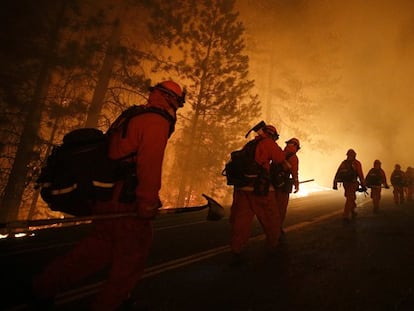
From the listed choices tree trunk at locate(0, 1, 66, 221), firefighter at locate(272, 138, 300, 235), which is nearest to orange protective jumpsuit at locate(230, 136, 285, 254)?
firefighter at locate(272, 138, 300, 235)

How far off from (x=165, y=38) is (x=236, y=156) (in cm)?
1338

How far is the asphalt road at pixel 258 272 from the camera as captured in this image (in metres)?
3.57

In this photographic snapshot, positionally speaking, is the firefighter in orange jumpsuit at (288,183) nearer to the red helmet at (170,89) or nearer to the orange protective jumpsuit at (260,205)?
the orange protective jumpsuit at (260,205)

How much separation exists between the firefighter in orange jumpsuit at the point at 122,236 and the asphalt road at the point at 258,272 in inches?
27.5

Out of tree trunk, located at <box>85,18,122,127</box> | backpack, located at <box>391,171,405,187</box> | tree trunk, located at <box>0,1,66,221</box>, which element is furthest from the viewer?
backpack, located at <box>391,171,405,187</box>

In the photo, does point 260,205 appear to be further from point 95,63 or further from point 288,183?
point 95,63

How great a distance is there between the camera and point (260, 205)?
5.52m

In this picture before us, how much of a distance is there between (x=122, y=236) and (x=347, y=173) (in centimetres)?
885

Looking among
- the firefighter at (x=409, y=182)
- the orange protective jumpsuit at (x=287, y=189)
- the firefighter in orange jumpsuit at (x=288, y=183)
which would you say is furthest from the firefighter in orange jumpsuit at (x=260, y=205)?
the firefighter at (x=409, y=182)

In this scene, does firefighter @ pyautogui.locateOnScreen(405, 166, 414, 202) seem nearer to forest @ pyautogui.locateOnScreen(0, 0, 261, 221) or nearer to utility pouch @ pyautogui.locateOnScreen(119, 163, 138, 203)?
forest @ pyautogui.locateOnScreen(0, 0, 261, 221)

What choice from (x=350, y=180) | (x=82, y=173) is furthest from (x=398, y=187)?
(x=82, y=173)

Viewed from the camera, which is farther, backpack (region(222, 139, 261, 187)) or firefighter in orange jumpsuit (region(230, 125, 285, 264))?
backpack (region(222, 139, 261, 187))

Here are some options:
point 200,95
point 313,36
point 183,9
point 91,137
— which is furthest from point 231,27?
point 91,137

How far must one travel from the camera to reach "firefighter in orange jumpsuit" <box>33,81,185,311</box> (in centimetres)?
283
